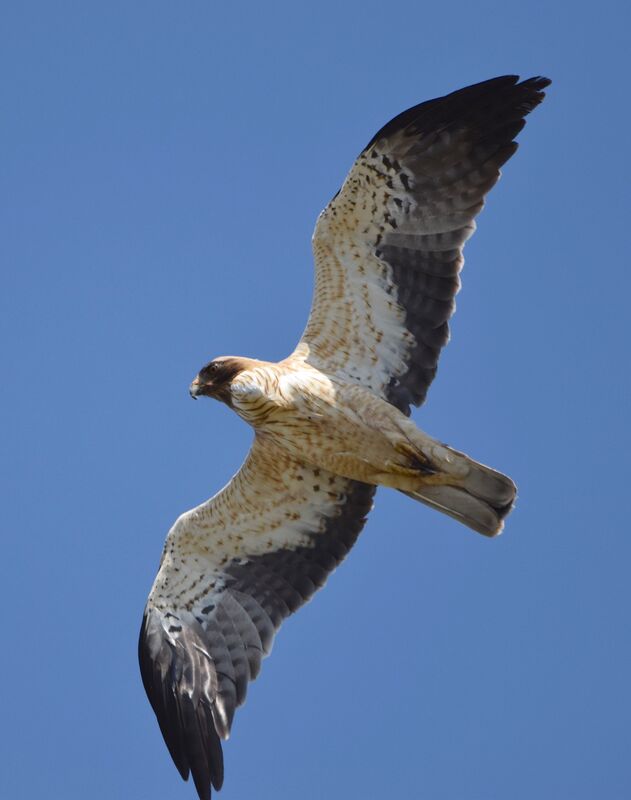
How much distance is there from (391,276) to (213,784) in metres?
4.31

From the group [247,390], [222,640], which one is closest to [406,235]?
[247,390]

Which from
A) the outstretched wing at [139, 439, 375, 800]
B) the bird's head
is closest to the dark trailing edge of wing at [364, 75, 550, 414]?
the outstretched wing at [139, 439, 375, 800]

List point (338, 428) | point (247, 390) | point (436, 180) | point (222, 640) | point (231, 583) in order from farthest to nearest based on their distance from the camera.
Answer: point (231, 583) → point (222, 640) → point (436, 180) → point (338, 428) → point (247, 390)

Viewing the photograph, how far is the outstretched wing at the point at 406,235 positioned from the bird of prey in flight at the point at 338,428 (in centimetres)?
1

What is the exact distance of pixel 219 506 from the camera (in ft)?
38.3

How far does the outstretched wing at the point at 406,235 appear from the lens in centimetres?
1095

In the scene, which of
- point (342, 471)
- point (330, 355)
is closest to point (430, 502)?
point (342, 471)

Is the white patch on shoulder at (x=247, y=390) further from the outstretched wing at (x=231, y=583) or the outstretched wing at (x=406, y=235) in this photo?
the outstretched wing at (x=231, y=583)

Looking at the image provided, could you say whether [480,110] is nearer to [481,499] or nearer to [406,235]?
[406,235]

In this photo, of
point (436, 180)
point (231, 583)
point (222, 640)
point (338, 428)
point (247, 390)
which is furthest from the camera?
point (231, 583)

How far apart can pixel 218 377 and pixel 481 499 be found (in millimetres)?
2216

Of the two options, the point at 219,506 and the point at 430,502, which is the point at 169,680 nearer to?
the point at 219,506

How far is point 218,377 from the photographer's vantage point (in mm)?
10805

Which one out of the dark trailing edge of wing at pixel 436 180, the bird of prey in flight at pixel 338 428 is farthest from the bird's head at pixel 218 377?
the dark trailing edge of wing at pixel 436 180
